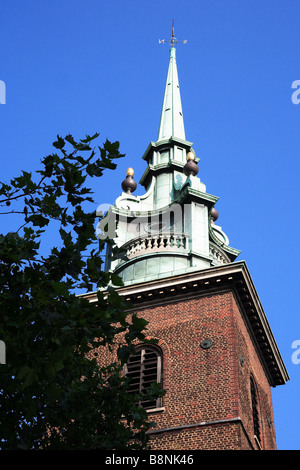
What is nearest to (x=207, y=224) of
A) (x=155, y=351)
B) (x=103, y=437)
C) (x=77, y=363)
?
(x=155, y=351)

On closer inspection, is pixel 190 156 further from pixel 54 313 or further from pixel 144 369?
pixel 54 313

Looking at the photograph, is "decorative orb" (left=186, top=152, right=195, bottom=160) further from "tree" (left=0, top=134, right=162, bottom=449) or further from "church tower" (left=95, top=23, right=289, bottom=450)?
"tree" (left=0, top=134, right=162, bottom=449)

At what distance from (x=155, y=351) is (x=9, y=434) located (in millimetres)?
11652

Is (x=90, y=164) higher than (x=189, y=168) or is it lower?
lower

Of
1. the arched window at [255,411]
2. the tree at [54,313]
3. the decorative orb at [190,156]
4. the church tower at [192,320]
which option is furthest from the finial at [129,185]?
the tree at [54,313]

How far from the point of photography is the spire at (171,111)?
106 ft

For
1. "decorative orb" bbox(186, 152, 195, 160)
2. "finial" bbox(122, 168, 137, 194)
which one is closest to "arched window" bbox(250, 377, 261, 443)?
"decorative orb" bbox(186, 152, 195, 160)

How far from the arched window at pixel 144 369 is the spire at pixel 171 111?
12138 millimetres

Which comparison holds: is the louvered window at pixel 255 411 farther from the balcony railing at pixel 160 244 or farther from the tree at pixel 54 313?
the tree at pixel 54 313

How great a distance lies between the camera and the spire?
106 feet

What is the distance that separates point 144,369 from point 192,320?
2071mm

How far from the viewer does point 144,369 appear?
22266mm
